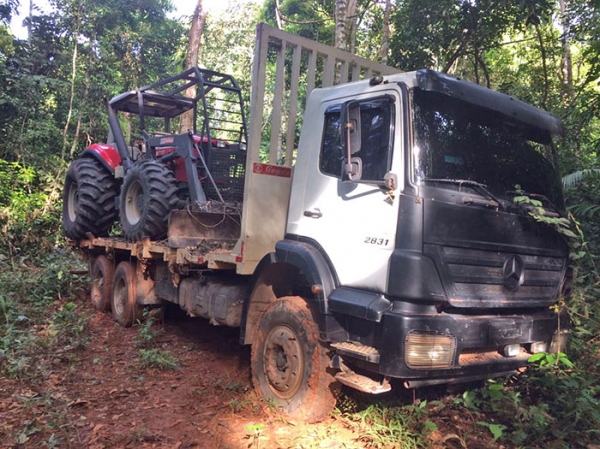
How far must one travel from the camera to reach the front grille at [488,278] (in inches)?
132

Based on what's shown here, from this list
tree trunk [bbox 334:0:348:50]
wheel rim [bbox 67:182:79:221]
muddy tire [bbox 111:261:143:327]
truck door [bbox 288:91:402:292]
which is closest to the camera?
truck door [bbox 288:91:402:292]

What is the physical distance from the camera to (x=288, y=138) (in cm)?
470

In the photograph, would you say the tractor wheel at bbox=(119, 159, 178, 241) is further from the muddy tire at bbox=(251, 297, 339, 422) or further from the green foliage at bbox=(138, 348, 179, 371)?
the muddy tire at bbox=(251, 297, 339, 422)

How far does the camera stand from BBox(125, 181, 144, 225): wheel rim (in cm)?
662

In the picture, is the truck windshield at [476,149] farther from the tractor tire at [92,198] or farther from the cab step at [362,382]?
the tractor tire at [92,198]

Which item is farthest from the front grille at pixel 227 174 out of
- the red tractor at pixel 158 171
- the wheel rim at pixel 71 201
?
the wheel rim at pixel 71 201

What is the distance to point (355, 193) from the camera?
3.80 metres

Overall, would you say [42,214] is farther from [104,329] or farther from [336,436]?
[336,436]

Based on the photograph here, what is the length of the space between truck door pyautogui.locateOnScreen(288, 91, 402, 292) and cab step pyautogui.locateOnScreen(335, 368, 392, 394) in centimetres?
67

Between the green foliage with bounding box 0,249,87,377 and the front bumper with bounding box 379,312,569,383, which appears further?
the green foliage with bounding box 0,249,87,377

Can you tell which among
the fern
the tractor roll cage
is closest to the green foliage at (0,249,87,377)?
the tractor roll cage

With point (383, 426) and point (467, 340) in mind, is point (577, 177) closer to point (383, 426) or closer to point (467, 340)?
point (467, 340)

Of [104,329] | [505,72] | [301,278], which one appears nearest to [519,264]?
[301,278]

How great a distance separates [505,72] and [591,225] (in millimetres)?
8072
